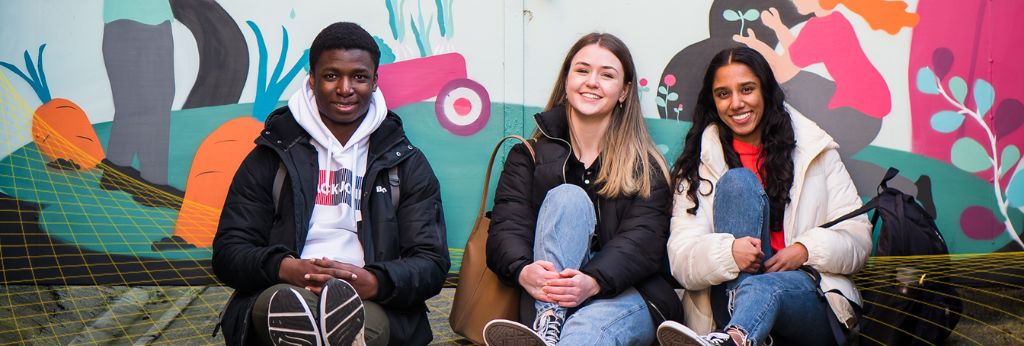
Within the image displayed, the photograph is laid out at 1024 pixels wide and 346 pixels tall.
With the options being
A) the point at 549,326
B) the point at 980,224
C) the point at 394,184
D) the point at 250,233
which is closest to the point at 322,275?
the point at 250,233

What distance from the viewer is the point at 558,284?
3355mm

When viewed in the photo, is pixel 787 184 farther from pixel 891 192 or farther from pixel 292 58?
pixel 292 58

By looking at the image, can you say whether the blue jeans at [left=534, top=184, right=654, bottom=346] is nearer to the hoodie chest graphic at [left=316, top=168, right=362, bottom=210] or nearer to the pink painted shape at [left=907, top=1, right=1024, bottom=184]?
the hoodie chest graphic at [left=316, top=168, right=362, bottom=210]

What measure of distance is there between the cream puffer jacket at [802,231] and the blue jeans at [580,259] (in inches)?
9.5

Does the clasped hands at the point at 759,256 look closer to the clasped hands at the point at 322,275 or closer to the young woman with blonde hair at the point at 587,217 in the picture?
the young woman with blonde hair at the point at 587,217

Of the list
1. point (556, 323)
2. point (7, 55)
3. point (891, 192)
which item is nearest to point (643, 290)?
point (556, 323)

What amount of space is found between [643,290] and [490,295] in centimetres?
53

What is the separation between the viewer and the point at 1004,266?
14.0 ft

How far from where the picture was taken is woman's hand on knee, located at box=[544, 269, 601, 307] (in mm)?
3342

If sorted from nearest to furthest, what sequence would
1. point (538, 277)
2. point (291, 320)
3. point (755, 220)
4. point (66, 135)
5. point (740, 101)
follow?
point (291, 320), point (538, 277), point (755, 220), point (740, 101), point (66, 135)

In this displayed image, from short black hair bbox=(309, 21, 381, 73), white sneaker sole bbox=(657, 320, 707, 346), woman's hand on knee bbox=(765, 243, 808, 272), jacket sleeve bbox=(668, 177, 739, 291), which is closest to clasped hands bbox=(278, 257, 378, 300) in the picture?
short black hair bbox=(309, 21, 381, 73)

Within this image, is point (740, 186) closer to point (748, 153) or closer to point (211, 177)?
point (748, 153)

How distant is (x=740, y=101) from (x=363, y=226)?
1485 mm

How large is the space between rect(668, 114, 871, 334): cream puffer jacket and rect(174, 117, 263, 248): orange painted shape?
6.16 ft
